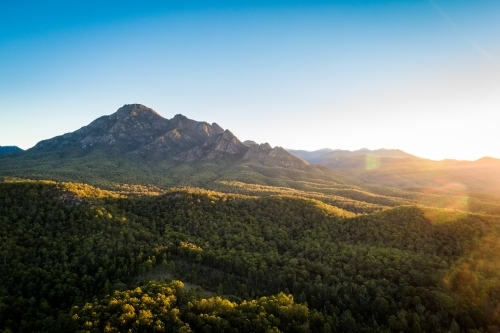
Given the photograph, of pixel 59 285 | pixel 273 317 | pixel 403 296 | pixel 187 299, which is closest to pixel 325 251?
pixel 403 296

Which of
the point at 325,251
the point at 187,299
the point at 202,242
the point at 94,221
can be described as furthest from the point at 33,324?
the point at 325,251

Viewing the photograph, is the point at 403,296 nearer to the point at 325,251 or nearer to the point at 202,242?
the point at 325,251

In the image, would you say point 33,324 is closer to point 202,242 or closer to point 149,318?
point 149,318

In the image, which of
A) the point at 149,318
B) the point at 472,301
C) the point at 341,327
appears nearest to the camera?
the point at 149,318

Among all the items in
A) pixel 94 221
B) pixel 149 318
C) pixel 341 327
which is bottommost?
pixel 341 327

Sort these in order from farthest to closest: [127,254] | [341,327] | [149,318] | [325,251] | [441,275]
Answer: [325,251]
[127,254]
[441,275]
[341,327]
[149,318]

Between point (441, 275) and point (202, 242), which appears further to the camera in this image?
point (202, 242)

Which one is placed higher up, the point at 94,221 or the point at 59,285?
the point at 94,221
